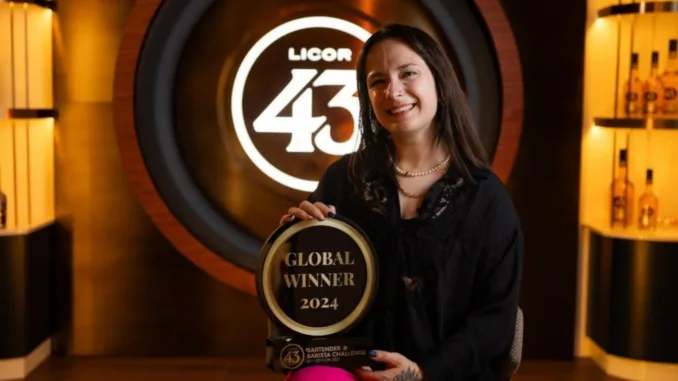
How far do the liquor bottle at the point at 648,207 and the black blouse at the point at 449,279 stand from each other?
213cm

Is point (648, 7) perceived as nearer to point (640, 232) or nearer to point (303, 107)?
point (640, 232)

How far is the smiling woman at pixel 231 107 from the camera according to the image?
3.40 m

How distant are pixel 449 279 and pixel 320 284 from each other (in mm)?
276

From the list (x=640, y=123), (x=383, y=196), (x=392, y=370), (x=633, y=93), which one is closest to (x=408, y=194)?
(x=383, y=196)

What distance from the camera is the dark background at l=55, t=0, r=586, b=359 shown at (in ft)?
11.4

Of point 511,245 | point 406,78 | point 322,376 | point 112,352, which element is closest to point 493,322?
point 511,245

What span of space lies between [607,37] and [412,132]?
239 centimetres

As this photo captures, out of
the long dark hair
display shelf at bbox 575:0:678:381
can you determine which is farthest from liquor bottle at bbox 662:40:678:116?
the long dark hair

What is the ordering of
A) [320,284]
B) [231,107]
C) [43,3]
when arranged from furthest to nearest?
1. [231,107]
2. [43,3]
3. [320,284]

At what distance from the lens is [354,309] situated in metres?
1.58

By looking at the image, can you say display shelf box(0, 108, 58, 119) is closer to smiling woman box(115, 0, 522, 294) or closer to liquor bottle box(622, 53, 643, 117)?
smiling woman box(115, 0, 522, 294)

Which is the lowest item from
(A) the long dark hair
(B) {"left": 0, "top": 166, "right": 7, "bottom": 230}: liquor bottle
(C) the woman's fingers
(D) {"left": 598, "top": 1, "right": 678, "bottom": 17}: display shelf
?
(B) {"left": 0, "top": 166, "right": 7, "bottom": 230}: liquor bottle

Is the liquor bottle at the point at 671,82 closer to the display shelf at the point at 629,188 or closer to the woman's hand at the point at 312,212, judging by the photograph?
the display shelf at the point at 629,188

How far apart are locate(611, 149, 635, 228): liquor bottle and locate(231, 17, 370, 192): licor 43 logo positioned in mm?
1291
